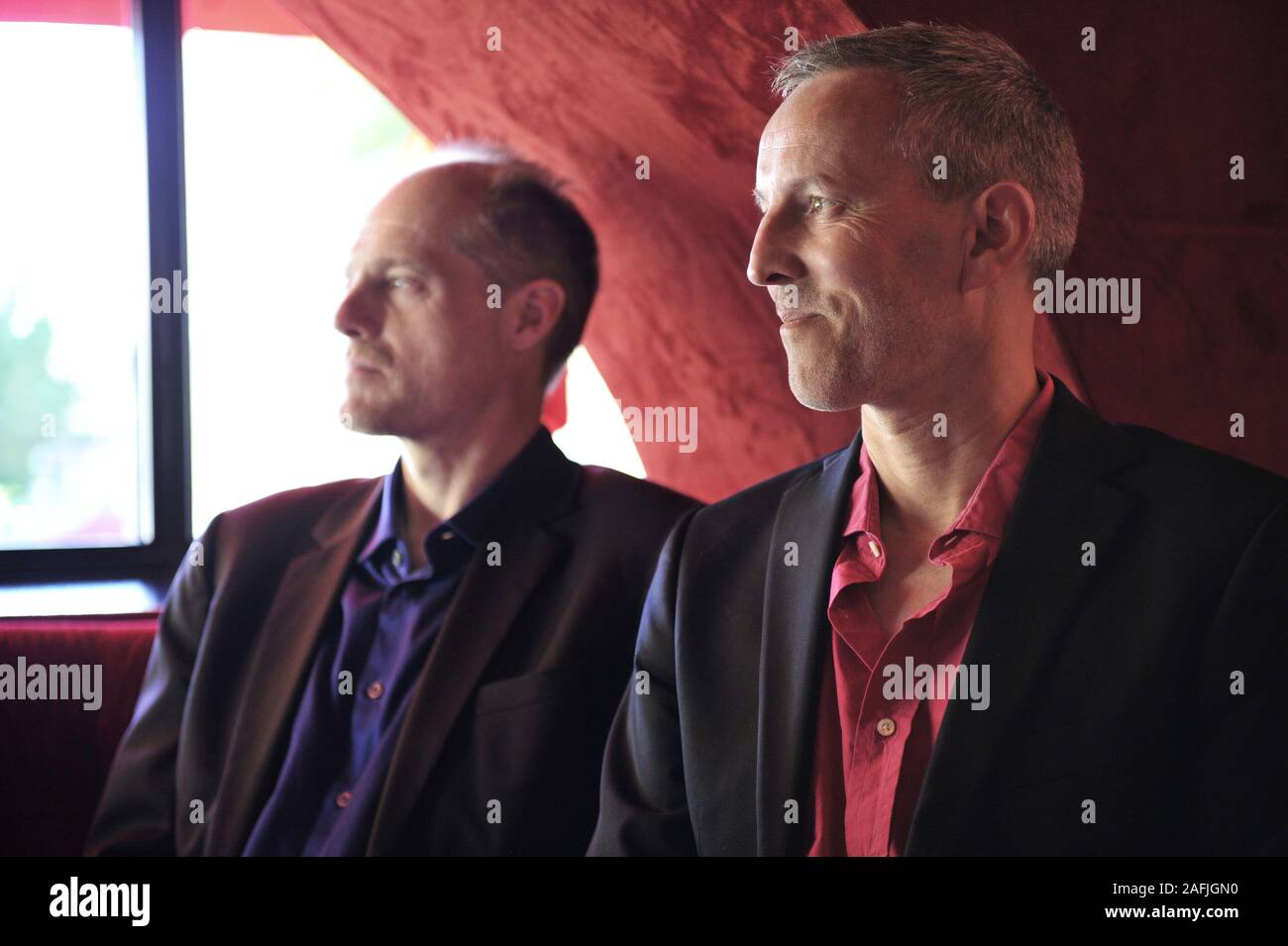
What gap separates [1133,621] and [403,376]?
1.16 meters

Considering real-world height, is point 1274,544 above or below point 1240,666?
above

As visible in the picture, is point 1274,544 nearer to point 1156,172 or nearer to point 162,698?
point 1156,172

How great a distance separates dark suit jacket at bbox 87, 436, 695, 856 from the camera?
5.53 feet

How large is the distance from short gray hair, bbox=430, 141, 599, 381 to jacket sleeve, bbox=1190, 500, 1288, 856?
1.13m

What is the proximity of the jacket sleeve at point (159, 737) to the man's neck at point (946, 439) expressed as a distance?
1.20m

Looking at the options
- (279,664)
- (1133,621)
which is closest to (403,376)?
(279,664)

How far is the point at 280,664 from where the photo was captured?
6.08 feet

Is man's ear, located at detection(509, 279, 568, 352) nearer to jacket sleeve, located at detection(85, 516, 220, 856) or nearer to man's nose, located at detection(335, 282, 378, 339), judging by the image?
man's nose, located at detection(335, 282, 378, 339)

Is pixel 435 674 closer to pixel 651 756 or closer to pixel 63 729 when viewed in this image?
pixel 651 756

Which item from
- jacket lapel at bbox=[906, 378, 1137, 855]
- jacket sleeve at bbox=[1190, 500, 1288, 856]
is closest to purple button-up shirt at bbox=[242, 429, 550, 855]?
jacket lapel at bbox=[906, 378, 1137, 855]

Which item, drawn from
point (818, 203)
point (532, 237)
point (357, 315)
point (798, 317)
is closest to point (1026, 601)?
point (798, 317)

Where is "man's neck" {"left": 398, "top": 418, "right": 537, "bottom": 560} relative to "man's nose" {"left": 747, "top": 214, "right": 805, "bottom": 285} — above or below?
below
